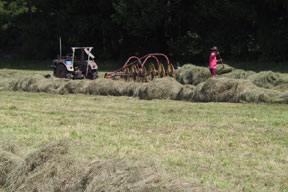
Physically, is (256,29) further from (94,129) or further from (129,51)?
(94,129)

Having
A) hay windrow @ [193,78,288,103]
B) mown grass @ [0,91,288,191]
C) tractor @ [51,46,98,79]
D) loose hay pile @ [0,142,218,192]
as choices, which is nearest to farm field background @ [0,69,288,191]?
mown grass @ [0,91,288,191]

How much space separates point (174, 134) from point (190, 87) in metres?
5.43

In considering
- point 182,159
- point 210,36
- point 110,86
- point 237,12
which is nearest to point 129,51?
point 210,36

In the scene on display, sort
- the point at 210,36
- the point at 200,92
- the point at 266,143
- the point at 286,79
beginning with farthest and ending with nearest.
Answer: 1. the point at 210,36
2. the point at 286,79
3. the point at 200,92
4. the point at 266,143

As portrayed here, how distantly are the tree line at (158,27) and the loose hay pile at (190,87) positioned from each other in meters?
12.6

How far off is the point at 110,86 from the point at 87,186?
9.95 metres

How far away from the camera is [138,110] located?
1071 cm

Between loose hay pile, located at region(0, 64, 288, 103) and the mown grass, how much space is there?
665 mm

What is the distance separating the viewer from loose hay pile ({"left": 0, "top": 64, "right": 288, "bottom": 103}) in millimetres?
11828

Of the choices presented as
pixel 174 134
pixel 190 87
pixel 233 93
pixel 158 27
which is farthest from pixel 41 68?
pixel 174 134

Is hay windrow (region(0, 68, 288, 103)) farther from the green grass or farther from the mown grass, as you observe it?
the green grass

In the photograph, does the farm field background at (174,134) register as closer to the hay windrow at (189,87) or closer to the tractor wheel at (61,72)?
the hay windrow at (189,87)

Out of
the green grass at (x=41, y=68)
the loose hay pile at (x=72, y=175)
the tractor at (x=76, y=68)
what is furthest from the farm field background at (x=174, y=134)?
the green grass at (x=41, y=68)

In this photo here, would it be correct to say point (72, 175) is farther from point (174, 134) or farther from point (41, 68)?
Result: point (41, 68)
